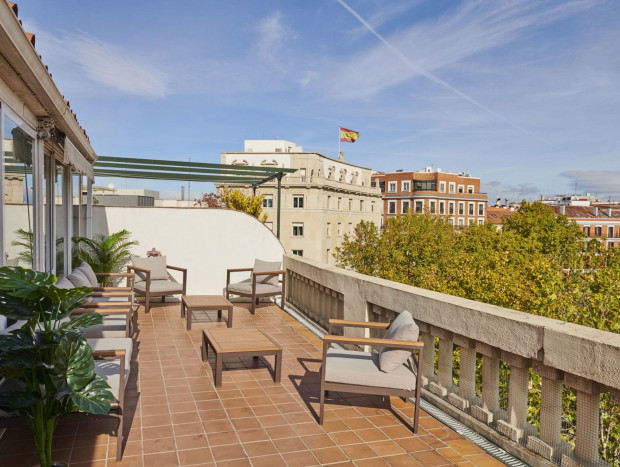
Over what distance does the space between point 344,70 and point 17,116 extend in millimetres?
35161

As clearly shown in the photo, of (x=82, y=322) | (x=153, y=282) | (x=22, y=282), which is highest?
(x=22, y=282)

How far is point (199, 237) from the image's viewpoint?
31.9 feet

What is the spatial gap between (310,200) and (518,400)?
53.2 metres

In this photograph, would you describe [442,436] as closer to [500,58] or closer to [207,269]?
[207,269]

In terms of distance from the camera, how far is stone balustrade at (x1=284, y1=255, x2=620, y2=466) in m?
2.64

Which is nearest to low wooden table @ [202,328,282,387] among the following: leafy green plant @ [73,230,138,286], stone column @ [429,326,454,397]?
stone column @ [429,326,454,397]

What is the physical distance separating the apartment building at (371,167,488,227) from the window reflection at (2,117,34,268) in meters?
69.7

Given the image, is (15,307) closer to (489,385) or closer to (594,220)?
(489,385)

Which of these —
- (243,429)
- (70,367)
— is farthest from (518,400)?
(70,367)

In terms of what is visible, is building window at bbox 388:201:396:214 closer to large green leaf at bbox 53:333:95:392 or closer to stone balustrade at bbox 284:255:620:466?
stone balustrade at bbox 284:255:620:466

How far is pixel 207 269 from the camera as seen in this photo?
32.0 ft

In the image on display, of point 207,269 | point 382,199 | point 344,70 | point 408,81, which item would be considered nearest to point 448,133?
point 382,199

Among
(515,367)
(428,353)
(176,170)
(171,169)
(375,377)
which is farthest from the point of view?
(176,170)

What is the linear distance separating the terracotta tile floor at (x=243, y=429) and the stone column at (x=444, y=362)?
0.29 metres
